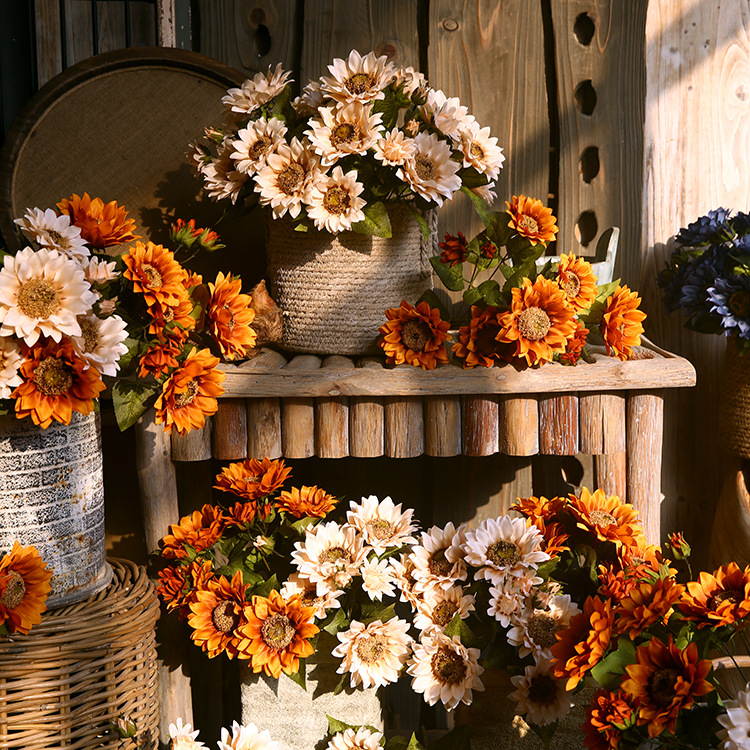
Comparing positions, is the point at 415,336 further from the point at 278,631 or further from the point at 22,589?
the point at 22,589

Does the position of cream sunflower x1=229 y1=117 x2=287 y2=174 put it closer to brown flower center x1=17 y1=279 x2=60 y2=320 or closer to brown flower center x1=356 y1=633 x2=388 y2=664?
brown flower center x1=17 y1=279 x2=60 y2=320

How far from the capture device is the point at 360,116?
120 cm

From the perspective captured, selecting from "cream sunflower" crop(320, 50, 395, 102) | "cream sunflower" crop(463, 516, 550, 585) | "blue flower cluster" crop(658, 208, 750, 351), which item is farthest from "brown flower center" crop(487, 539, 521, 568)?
"cream sunflower" crop(320, 50, 395, 102)

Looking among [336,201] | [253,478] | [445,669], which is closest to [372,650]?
[445,669]

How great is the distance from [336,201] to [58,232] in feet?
1.30

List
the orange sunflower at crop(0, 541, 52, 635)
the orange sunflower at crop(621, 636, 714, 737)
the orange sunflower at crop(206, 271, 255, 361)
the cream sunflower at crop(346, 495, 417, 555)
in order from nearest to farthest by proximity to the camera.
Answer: the orange sunflower at crop(621, 636, 714, 737) → the orange sunflower at crop(0, 541, 52, 635) → the orange sunflower at crop(206, 271, 255, 361) → the cream sunflower at crop(346, 495, 417, 555)

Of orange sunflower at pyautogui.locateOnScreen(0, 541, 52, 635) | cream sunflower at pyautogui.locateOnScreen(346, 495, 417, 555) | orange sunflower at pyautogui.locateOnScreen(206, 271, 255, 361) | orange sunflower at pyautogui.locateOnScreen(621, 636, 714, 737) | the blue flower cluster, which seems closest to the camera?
orange sunflower at pyautogui.locateOnScreen(621, 636, 714, 737)

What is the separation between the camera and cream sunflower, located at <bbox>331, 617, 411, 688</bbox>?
1177 mm

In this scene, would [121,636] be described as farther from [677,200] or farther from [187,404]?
[677,200]

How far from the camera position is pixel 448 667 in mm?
1187

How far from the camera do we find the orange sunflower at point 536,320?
117cm

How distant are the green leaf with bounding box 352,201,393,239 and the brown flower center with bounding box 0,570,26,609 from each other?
2.21 ft

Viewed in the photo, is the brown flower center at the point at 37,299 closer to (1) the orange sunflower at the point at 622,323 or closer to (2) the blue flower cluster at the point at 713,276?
(1) the orange sunflower at the point at 622,323

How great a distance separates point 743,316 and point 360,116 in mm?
767
